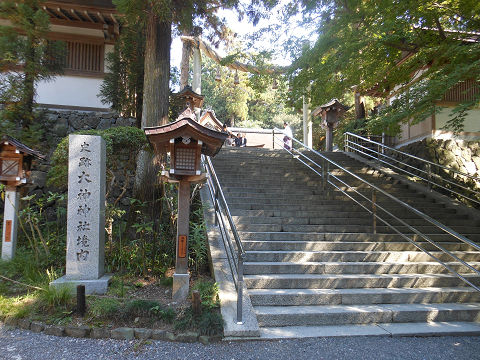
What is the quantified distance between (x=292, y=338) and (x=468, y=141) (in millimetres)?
10141

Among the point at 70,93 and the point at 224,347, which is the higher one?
the point at 70,93

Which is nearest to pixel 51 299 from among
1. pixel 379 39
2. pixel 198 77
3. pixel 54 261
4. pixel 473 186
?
pixel 54 261

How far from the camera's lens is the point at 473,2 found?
512 centimetres

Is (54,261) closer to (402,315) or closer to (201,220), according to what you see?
(201,220)

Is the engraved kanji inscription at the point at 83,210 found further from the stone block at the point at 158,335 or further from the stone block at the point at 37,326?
the stone block at the point at 158,335

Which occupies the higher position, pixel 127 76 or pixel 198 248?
pixel 127 76

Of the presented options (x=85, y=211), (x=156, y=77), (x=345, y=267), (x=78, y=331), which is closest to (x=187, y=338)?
(x=78, y=331)

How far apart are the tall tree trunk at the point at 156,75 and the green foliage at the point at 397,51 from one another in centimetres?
325

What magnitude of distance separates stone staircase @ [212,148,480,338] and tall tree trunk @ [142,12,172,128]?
2.41m

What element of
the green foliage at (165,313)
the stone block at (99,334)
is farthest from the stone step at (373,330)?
the stone block at (99,334)

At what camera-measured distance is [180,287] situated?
4523 mm

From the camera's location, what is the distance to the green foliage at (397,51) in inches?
208

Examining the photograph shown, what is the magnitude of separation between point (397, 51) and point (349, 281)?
16.0ft

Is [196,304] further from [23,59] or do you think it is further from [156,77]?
[23,59]
